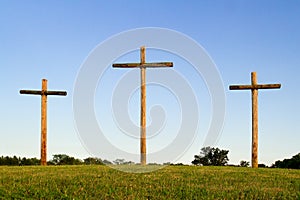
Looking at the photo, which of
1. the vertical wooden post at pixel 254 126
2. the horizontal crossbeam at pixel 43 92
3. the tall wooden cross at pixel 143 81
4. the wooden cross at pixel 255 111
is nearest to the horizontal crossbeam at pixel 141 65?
the tall wooden cross at pixel 143 81

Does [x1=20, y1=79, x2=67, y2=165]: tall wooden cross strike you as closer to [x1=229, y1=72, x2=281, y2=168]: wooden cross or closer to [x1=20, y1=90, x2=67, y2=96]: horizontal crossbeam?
[x1=20, y1=90, x2=67, y2=96]: horizontal crossbeam

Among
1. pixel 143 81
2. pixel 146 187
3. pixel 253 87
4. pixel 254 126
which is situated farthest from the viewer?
pixel 253 87

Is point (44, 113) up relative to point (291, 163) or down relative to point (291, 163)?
up

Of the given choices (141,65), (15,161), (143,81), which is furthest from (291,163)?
(15,161)

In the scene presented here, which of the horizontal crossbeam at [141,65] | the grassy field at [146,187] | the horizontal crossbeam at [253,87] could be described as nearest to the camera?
the grassy field at [146,187]

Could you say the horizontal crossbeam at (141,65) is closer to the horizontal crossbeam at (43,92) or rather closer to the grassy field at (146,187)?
the horizontal crossbeam at (43,92)

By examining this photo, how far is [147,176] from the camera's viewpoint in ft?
49.4

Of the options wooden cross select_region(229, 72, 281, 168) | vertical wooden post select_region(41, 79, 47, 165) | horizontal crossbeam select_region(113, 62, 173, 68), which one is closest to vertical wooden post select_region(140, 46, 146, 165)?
horizontal crossbeam select_region(113, 62, 173, 68)

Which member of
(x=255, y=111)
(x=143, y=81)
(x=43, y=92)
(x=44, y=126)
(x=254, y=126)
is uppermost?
(x=143, y=81)

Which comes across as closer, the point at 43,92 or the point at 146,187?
the point at 146,187

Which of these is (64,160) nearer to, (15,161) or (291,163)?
→ (15,161)

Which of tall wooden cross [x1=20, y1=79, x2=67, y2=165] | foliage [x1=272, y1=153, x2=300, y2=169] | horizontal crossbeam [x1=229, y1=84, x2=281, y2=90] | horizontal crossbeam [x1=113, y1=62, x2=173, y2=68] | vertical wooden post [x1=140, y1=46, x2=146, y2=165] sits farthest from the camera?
foliage [x1=272, y1=153, x2=300, y2=169]

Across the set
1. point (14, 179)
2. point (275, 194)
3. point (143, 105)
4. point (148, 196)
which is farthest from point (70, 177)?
point (143, 105)

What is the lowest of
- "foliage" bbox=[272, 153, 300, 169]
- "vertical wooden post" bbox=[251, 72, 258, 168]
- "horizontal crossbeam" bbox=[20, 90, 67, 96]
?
"foliage" bbox=[272, 153, 300, 169]
